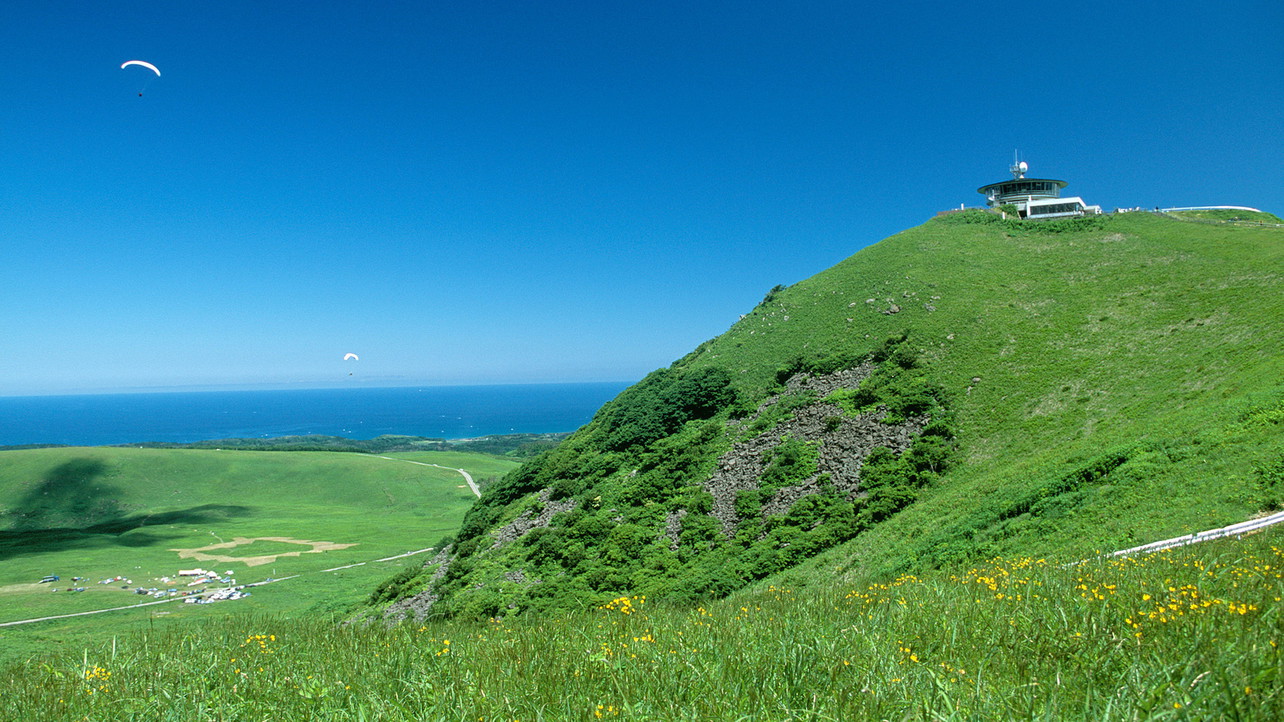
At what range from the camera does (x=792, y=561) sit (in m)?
21.6

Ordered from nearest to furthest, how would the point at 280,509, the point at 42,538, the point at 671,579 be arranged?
the point at 671,579 → the point at 42,538 → the point at 280,509

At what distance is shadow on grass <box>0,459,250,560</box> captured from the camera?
73.4 m

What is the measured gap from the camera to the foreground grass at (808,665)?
11.0 ft

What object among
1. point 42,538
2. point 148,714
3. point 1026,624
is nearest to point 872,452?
point 1026,624

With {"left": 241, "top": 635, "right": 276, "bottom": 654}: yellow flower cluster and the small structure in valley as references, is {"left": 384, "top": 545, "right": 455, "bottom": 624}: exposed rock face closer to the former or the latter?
{"left": 241, "top": 635, "right": 276, "bottom": 654}: yellow flower cluster

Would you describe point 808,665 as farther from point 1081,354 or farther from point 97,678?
point 1081,354

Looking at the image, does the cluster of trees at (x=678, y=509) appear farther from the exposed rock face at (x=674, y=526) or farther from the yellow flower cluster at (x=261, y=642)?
the yellow flower cluster at (x=261, y=642)

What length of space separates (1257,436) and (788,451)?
1575 cm

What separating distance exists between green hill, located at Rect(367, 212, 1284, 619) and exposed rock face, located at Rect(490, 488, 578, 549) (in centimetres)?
17

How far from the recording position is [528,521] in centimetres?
3231

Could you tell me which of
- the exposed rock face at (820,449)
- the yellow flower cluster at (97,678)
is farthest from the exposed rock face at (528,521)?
the yellow flower cluster at (97,678)

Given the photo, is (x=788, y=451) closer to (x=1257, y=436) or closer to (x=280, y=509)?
(x=1257, y=436)

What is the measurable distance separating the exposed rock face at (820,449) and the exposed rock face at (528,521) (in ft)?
28.4

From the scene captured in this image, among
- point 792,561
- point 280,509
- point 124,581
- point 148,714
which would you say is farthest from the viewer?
point 280,509
